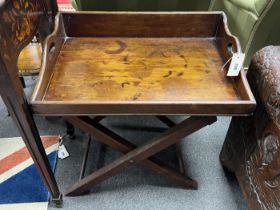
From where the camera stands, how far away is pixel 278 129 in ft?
2.31

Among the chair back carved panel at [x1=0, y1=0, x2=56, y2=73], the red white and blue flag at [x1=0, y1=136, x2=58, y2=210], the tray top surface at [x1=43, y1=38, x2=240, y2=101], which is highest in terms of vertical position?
the chair back carved panel at [x1=0, y1=0, x2=56, y2=73]

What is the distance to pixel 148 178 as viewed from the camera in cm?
116

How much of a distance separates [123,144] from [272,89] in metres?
0.52

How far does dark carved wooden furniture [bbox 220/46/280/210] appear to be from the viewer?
729mm

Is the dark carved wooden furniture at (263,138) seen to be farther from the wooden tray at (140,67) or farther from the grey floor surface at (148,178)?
the grey floor surface at (148,178)

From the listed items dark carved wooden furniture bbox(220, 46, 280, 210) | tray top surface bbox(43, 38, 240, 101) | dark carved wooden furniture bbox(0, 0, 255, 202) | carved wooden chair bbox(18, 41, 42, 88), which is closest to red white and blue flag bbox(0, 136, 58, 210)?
dark carved wooden furniture bbox(0, 0, 255, 202)

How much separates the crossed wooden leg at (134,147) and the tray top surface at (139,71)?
12 centimetres

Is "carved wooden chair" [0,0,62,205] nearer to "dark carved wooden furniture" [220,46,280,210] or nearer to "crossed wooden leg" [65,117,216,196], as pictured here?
"crossed wooden leg" [65,117,216,196]

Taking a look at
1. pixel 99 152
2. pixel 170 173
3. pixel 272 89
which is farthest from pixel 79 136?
pixel 272 89

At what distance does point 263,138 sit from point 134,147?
44 centimetres

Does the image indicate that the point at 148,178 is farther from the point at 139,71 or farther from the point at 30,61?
the point at 30,61

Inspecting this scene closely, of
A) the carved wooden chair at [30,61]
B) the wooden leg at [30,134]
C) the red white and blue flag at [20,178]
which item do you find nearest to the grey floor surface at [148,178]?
the red white and blue flag at [20,178]

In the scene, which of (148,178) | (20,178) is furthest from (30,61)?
(148,178)

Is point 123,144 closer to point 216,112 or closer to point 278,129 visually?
point 216,112
